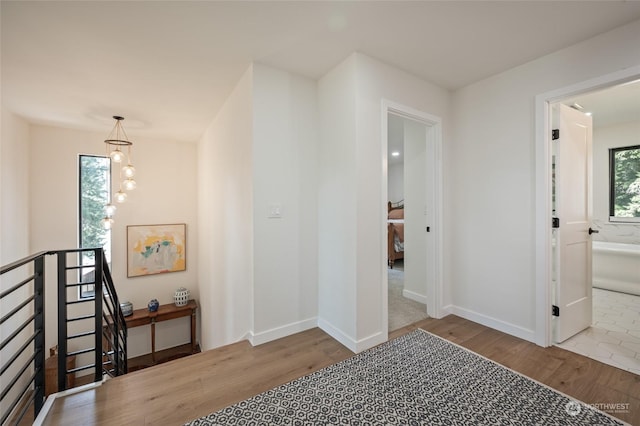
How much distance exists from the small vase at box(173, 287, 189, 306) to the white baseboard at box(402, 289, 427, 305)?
405cm

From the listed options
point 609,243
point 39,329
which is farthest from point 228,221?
point 609,243

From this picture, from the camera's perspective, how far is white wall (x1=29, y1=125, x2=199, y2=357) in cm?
418

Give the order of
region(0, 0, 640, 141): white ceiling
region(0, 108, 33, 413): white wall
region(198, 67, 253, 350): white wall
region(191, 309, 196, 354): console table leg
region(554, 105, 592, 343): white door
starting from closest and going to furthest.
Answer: region(0, 0, 640, 141): white ceiling, region(554, 105, 592, 343): white door, region(198, 67, 253, 350): white wall, region(0, 108, 33, 413): white wall, region(191, 309, 196, 354): console table leg

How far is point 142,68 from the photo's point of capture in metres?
2.55

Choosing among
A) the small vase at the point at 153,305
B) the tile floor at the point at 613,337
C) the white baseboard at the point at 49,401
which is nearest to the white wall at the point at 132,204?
the small vase at the point at 153,305

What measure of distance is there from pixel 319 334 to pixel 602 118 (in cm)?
507

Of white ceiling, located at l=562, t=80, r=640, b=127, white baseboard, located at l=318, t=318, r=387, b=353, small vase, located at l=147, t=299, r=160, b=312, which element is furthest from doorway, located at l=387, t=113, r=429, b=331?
small vase, located at l=147, t=299, r=160, b=312

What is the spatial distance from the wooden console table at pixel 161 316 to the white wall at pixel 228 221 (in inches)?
15.6

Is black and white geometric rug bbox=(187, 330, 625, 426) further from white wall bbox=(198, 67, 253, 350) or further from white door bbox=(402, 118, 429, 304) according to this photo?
white door bbox=(402, 118, 429, 304)

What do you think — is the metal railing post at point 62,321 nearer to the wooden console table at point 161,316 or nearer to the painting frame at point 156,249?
the wooden console table at point 161,316

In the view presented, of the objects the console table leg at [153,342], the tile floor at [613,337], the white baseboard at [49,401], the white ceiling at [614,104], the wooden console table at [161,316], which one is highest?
the white ceiling at [614,104]

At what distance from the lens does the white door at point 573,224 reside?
7.70 feet

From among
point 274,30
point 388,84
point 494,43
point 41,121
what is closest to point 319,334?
point 388,84

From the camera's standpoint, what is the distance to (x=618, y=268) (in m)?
3.77
